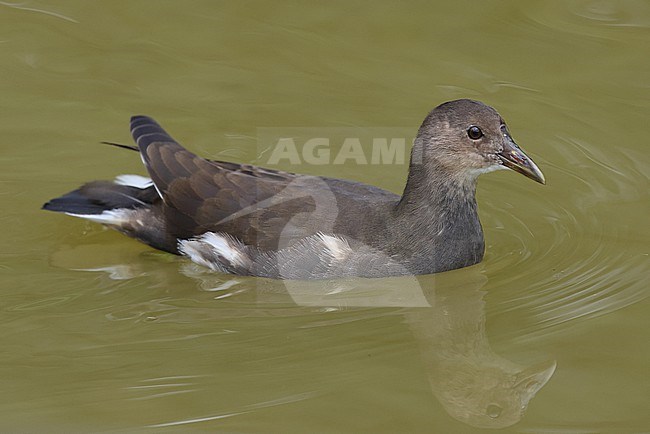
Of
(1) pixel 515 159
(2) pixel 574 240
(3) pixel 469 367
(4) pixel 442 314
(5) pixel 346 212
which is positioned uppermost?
(1) pixel 515 159

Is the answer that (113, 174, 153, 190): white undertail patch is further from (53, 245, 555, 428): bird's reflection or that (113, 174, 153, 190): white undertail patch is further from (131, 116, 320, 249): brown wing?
(53, 245, 555, 428): bird's reflection

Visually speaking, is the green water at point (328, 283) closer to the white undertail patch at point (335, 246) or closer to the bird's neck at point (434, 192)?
the white undertail patch at point (335, 246)

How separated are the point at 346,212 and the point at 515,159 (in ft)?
3.51

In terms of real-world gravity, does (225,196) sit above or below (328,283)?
above

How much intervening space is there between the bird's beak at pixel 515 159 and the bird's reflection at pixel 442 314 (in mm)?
683

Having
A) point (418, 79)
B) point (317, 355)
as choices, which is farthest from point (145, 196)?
point (418, 79)

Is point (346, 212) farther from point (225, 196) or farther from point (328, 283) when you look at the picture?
point (225, 196)

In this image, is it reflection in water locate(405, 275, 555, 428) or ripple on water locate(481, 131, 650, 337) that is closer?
reflection in water locate(405, 275, 555, 428)

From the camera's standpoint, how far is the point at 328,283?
7.02 metres

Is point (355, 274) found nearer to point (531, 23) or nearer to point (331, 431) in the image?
point (331, 431)

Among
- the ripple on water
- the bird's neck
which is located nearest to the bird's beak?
the bird's neck

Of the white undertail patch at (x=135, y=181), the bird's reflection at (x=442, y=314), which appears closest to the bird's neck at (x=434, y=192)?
the bird's reflection at (x=442, y=314)

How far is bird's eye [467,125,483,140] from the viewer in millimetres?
7059

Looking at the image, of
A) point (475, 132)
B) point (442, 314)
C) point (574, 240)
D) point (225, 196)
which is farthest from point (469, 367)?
point (225, 196)
